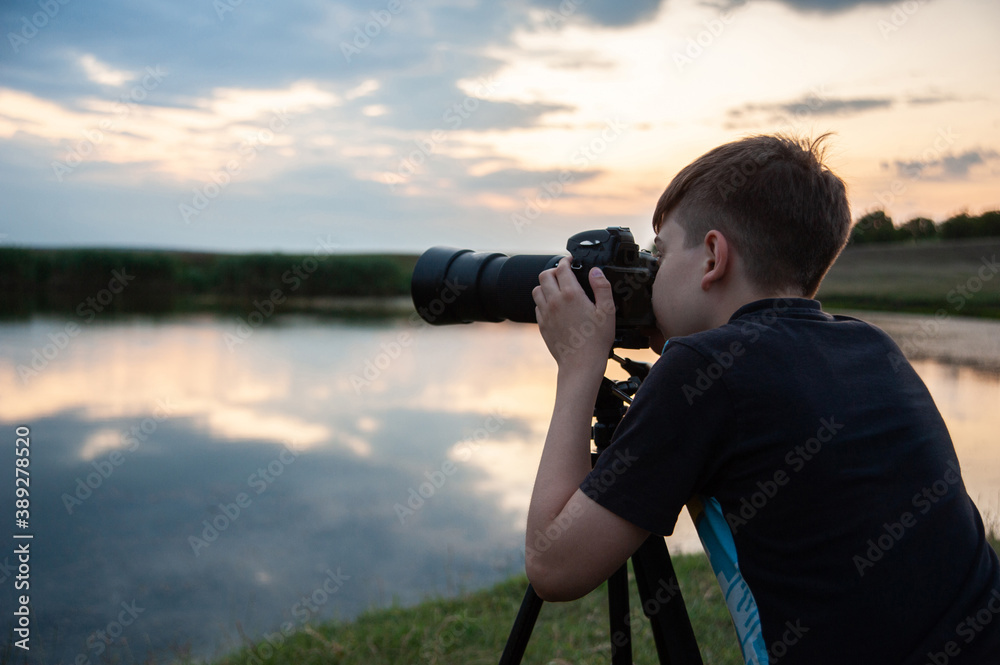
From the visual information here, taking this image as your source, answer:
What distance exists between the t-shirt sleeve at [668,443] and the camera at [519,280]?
0.41 m

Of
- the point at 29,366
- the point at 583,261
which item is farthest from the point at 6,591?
the point at 29,366

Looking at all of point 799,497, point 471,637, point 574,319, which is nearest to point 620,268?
point 574,319

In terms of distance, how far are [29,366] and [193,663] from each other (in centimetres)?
1420

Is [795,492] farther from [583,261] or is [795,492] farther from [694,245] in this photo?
[583,261]

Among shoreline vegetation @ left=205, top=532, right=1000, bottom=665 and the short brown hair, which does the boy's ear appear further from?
shoreline vegetation @ left=205, top=532, right=1000, bottom=665

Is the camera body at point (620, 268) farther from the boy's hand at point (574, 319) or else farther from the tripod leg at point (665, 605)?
the tripod leg at point (665, 605)

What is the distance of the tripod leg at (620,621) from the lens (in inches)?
54.1

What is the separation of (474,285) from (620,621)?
0.93 metres

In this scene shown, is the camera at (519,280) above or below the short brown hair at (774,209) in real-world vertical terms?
below

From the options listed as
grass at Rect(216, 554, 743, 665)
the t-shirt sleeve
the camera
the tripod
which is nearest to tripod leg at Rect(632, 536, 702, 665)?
the tripod

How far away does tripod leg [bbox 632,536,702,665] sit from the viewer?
1.22m

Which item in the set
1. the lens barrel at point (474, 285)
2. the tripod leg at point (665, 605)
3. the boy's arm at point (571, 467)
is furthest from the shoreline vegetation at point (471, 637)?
the boy's arm at point (571, 467)

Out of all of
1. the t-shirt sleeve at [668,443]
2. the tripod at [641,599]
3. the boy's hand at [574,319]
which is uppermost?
the boy's hand at [574,319]

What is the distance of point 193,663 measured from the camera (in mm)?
2852
